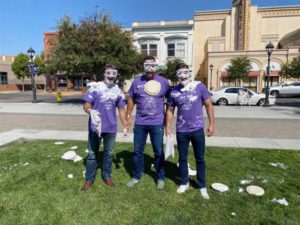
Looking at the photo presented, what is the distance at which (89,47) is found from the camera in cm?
1526

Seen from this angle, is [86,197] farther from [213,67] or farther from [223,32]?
[223,32]

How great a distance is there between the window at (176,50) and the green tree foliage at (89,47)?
1986 centimetres

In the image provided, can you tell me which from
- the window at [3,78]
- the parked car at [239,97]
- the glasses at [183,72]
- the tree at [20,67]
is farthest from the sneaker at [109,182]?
the window at [3,78]

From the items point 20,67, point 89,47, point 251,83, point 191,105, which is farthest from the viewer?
point 20,67

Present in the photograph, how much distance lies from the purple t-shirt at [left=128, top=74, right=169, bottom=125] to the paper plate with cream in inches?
1.3

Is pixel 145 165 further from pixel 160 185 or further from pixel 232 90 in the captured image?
pixel 232 90

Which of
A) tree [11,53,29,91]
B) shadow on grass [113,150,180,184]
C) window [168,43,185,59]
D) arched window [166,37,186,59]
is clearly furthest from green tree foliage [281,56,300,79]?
tree [11,53,29,91]

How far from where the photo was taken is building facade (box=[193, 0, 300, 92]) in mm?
32281

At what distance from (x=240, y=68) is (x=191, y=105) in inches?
1122

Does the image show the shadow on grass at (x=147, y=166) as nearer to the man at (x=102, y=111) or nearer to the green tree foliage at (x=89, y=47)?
the man at (x=102, y=111)

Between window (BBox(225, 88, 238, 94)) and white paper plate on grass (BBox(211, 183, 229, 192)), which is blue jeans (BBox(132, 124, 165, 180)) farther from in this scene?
window (BBox(225, 88, 238, 94))

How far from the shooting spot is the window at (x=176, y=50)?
35.2 meters

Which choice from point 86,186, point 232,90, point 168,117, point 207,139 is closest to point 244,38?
point 232,90

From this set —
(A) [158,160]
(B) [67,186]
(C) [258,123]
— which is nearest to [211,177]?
(A) [158,160]
